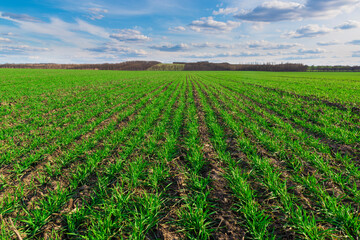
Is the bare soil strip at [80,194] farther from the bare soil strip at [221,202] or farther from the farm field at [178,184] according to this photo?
the bare soil strip at [221,202]

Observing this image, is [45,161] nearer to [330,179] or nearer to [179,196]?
[179,196]

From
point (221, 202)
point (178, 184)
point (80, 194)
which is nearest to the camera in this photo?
point (221, 202)

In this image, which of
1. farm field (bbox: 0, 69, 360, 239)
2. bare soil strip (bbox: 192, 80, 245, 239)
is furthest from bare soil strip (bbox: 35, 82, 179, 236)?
bare soil strip (bbox: 192, 80, 245, 239)

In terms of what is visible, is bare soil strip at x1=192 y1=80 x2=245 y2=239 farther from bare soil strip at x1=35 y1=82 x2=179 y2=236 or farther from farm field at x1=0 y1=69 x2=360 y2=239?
bare soil strip at x1=35 y1=82 x2=179 y2=236

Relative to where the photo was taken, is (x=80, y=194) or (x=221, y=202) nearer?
(x=221, y=202)

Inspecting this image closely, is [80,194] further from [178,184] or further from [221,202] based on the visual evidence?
Answer: [221,202]

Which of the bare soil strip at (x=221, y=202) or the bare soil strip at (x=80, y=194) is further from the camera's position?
the bare soil strip at (x=80, y=194)

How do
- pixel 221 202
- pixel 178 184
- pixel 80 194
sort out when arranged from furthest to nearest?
pixel 178 184 < pixel 80 194 < pixel 221 202

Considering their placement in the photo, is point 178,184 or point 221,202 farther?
point 178,184

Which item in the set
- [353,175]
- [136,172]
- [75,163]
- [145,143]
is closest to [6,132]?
[75,163]

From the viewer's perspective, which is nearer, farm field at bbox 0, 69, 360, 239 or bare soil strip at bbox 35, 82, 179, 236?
farm field at bbox 0, 69, 360, 239

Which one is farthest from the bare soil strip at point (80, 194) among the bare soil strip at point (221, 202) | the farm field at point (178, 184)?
the bare soil strip at point (221, 202)

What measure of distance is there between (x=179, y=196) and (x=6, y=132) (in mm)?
8645

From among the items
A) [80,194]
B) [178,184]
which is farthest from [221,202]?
[80,194]
